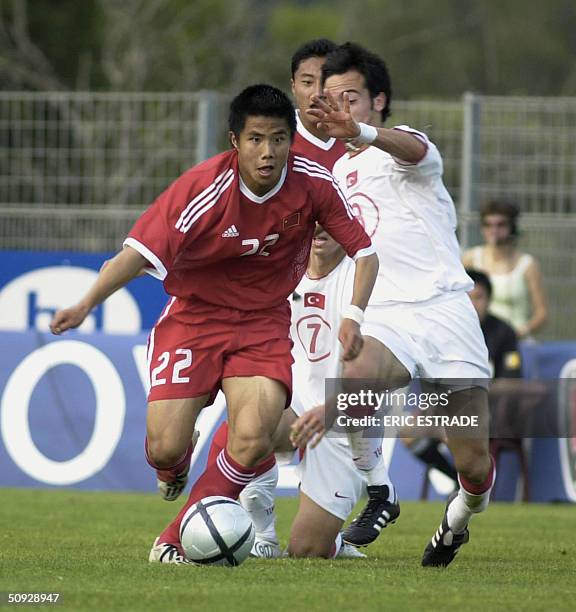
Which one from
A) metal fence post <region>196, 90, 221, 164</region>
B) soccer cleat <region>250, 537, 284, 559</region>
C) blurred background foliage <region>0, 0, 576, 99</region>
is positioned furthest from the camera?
blurred background foliage <region>0, 0, 576, 99</region>

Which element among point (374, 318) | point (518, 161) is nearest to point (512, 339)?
point (518, 161)

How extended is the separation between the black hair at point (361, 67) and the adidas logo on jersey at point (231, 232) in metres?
1.47

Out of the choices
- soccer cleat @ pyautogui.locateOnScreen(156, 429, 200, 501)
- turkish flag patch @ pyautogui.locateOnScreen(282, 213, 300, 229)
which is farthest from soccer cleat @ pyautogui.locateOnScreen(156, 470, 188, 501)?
turkish flag patch @ pyautogui.locateOnScreen(282, 213, 300, 229)

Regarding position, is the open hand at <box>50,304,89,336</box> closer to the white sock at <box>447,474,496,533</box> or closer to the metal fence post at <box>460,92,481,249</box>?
the white sock at <box>447,474,496,533</box>

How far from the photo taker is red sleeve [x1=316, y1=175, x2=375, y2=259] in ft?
25.0

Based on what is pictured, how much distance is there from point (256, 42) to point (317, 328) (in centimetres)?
2347

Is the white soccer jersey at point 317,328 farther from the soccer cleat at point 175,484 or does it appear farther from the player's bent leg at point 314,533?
the soccer cleat at point 175,484

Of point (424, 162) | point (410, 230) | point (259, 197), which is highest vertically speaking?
point (424, 162)

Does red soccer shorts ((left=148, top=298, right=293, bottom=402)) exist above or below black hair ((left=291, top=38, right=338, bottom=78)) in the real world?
below

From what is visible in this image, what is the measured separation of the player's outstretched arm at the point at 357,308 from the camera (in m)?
7.34

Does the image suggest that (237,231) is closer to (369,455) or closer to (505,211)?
(369,455)

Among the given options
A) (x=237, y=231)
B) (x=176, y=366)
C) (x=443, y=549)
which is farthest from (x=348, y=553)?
(x=237, y=231)

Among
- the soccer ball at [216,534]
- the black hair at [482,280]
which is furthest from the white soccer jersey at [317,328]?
the black hair at [482,280]

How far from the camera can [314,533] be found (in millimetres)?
8445
